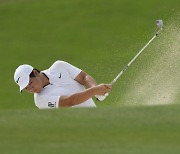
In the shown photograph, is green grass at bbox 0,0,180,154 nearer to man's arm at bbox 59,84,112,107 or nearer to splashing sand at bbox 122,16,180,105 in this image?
splashing sand at bbox 122,16,180,105

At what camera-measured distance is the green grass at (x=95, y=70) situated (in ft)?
10.9

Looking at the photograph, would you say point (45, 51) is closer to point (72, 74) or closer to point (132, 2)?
point (132, 2)

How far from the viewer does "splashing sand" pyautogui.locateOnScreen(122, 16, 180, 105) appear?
24.7 ft

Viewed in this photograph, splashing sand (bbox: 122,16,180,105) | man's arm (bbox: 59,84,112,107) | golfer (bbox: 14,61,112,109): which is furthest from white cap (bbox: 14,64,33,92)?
splashing sand (bbox: 122,16,180,105)

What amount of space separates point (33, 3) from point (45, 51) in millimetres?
2142

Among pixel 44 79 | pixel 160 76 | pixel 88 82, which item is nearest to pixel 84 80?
pixel 88 82

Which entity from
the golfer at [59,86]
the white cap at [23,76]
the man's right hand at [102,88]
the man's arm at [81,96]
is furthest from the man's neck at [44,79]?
the man's right hand at [102,88]

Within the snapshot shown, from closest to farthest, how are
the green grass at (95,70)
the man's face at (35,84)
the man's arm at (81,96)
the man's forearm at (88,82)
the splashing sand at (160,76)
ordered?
the green grass at (95,70)
the man's arm at (81,96)
the man's face at (35,84)
the man's forearm at (88,82)
the splashing sand at (160,76)

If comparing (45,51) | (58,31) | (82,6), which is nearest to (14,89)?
(45,51)

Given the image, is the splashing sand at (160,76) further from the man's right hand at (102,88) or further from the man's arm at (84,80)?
the man's right hand at (102,88)

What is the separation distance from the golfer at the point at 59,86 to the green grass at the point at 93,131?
1.55 m

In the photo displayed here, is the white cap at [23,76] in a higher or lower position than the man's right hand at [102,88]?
higher

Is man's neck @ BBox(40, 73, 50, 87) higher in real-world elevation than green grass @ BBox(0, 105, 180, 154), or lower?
higher

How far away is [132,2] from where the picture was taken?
11266 mm
